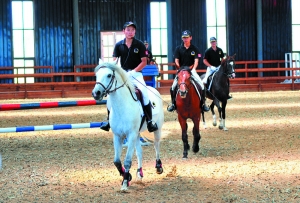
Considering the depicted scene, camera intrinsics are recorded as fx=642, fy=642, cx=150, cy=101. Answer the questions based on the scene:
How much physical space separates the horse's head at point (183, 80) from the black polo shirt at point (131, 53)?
1.84 metres

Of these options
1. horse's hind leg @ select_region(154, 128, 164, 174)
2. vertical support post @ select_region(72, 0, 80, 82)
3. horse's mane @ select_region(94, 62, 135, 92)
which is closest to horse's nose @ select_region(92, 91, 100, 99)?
horse's mane @ select_region(94, 62, 135, 92)

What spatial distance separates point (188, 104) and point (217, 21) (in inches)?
931

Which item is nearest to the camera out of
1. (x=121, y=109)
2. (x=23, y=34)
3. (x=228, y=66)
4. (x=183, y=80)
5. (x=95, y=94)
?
(x=95, y=94)

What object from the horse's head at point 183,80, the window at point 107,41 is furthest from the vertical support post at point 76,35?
the horse's head at point 183,80

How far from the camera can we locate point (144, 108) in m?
7.98

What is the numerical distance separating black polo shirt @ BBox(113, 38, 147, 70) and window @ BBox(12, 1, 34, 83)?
23466mm

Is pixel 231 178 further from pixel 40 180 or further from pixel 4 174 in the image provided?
pixel 4 174

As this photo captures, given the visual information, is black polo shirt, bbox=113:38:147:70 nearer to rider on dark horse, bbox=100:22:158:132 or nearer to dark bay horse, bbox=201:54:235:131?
rider on dark horse, bbox=100:22:158:132

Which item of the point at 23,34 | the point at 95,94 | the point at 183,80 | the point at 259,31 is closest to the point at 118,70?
the point at 95,94

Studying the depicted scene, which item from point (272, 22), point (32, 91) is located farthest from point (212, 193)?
point (272, 22)

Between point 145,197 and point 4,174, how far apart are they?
8.68 feet

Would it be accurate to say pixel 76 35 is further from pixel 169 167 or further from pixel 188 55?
pixel 169 167

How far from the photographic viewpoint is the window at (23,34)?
102 ft

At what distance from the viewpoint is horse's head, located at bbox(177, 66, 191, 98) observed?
10.0m
